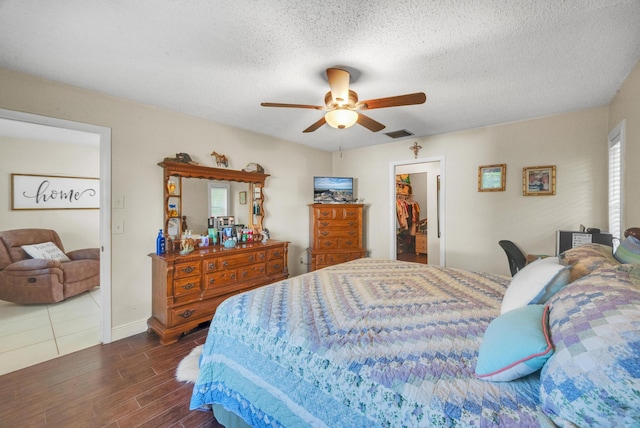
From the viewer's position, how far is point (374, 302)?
1.61 metres

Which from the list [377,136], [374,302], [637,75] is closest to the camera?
[374,302]

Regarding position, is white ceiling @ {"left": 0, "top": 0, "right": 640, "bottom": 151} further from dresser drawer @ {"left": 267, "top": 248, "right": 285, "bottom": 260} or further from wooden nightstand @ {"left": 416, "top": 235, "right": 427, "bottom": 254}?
wooden nightstand @ {"left": 416, "top": 235, "right": 427, "bottom": 254}

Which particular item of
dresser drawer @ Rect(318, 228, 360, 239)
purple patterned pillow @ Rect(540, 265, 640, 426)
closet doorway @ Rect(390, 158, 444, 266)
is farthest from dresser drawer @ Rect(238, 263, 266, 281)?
closet doorway @ Rect(390, 158, 444, 266)

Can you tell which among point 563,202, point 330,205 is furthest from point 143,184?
point 563,202

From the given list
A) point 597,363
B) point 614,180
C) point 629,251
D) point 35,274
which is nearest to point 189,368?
point 597,363

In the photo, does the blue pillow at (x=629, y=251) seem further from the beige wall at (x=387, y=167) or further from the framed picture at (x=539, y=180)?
the framed picture at (x=539, y=180)

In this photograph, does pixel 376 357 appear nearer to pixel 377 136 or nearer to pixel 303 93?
pixel 303 93

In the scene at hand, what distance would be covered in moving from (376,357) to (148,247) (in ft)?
8.99

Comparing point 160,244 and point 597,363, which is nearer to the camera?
point 597,363

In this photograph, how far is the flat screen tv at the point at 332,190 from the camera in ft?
14.3

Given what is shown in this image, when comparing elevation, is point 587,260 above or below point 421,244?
above

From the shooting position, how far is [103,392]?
72.6 inches

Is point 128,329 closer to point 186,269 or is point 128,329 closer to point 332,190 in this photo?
point 186,269

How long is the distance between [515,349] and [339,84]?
185 cm
